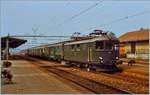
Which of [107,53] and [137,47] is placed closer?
[107,53]

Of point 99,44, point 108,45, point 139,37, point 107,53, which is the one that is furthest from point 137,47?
point 107,53

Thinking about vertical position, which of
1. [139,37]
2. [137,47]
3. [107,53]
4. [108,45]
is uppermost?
[139,37]

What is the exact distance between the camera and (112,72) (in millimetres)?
28969

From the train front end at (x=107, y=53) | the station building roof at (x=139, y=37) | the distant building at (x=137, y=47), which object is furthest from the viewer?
the station building roof at (x=139, y=37)

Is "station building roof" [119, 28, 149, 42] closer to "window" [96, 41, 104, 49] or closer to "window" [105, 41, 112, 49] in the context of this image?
"window" [105, 41, 112, 49]

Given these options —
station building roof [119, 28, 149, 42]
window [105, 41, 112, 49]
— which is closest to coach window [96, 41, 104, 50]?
window [105, 41, 112, 49]

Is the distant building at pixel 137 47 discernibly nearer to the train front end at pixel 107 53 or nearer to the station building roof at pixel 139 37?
the station building roof at pixel 139 37

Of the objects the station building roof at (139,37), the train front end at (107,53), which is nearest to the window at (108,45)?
the train front end at (107,53)

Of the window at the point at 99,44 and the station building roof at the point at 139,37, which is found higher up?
the station building roof at the point at 139,37

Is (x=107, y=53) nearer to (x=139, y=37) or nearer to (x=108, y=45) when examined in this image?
(x=108, y=45)

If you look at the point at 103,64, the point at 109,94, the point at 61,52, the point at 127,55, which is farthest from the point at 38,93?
the point at 127,55

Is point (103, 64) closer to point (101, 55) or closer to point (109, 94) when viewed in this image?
point (101, 55)

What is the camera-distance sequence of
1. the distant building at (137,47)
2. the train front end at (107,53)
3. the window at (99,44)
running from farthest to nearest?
the distant building at (137,47) → the window at (99,44) → the train front end at (107,53)

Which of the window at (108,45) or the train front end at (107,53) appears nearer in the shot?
the train front end at (107,53)
